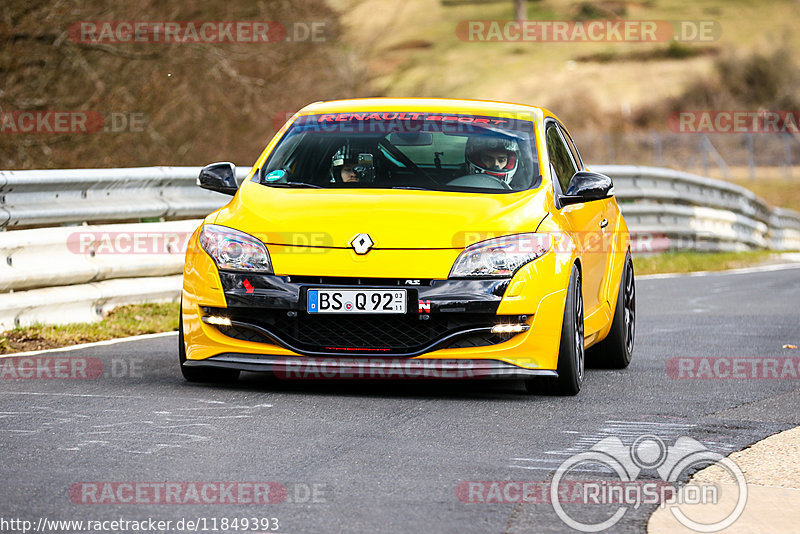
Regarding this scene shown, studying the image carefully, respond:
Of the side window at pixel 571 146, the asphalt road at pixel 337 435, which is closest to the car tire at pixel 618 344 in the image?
the asphalt road at pixel 337 435

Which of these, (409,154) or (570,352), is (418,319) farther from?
(409,154)

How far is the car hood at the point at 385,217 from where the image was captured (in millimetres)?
7277

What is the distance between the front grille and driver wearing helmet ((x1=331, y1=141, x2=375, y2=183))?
3.63ft

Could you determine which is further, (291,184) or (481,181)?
(291,184)

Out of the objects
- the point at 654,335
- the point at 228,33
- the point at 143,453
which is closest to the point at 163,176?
the point at 654,335

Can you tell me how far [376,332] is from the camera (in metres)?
7.23

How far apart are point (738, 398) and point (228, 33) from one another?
1503 centimetres

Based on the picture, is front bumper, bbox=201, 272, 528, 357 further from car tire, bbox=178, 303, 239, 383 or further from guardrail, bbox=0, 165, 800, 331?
guardrail, bbox=0, 165, 800, 331

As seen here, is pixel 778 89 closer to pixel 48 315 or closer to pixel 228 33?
pixel 228 33

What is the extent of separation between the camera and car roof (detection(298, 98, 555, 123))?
28.3 ft
